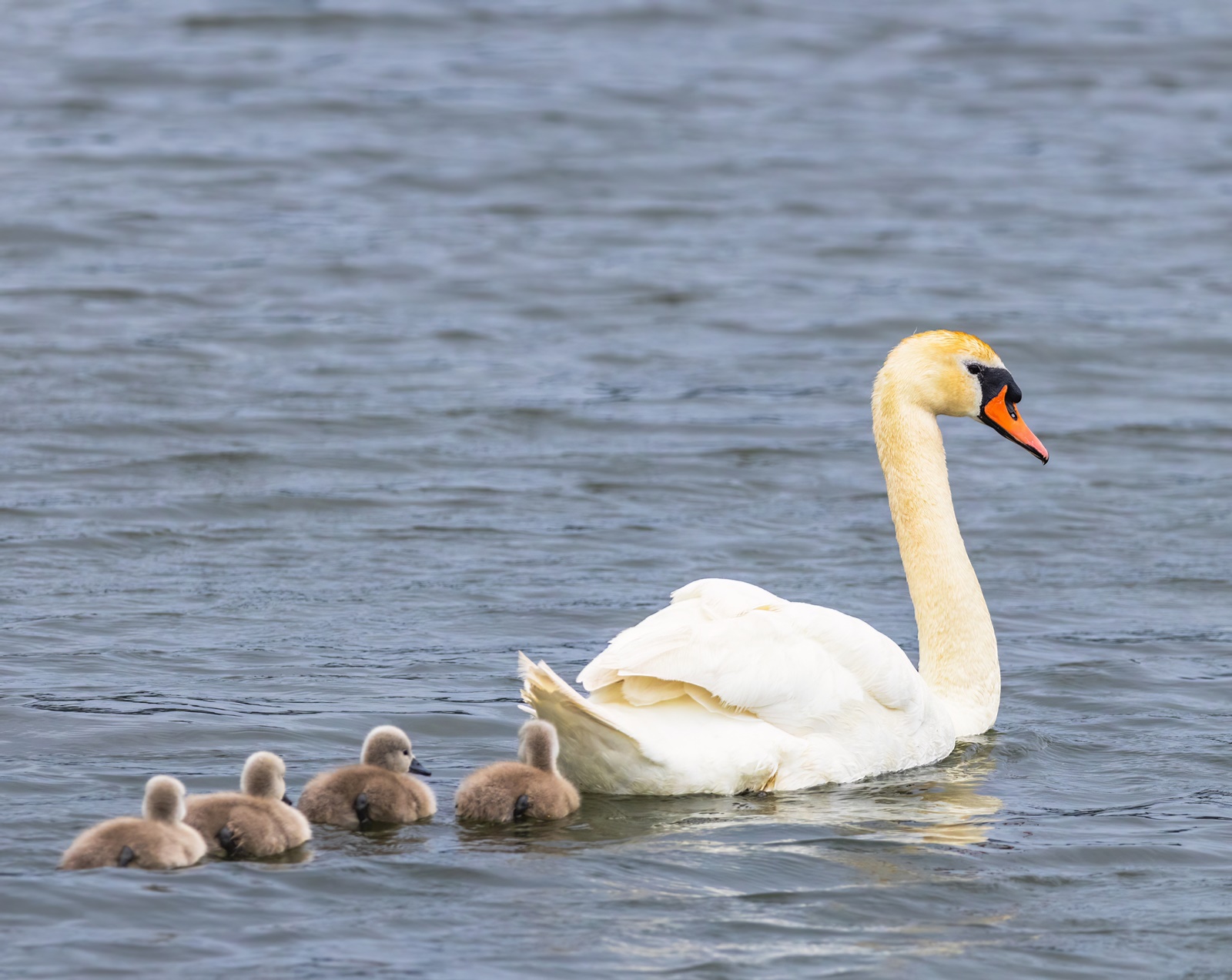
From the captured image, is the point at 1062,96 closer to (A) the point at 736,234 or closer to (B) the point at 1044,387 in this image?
(A) the point at 736,234

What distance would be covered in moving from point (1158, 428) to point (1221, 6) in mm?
20253

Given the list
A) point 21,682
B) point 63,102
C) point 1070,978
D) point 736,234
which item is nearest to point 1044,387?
point 736,234

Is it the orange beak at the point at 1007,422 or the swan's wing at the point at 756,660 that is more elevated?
the orange beak at the point at 1007,422

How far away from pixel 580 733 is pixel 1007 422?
305 cm

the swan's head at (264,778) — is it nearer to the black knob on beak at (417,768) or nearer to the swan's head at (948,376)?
the black knob on beak at (417,768)

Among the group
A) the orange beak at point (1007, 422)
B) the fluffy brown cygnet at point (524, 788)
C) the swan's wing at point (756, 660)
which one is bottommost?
the fluffy brown cygnet at point (524, 788)

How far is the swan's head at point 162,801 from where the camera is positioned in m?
6.27

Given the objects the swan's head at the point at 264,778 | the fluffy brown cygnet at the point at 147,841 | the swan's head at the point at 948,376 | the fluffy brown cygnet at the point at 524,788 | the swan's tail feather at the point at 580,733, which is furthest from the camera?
the swan's head at the point at 948,376

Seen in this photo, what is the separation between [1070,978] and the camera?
607 centimetres

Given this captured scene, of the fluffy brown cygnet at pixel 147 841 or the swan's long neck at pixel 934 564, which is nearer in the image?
the fluffy brown cygnet at pixel 147 841

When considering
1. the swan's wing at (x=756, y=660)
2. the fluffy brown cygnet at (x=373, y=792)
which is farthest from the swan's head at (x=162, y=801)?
the swan's wing at (x=756, y=660)

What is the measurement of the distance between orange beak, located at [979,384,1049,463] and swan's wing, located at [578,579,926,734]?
1.70 metres

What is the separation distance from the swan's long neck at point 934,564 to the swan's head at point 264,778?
3.26 m

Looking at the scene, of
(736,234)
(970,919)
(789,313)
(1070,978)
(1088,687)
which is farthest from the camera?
(736,234)
